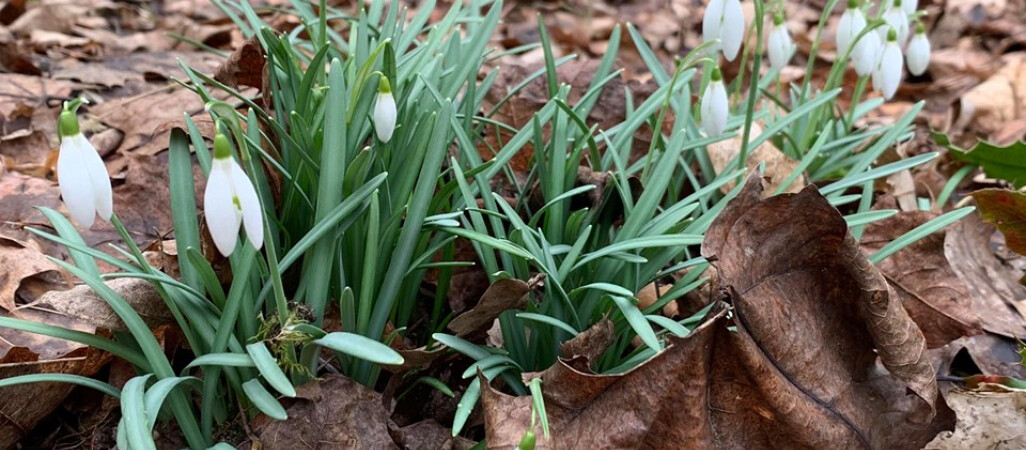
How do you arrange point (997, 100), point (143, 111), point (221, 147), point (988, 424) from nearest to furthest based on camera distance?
point (221, 147) → point (988, 424) → point (143, 111) → point (997, 100)

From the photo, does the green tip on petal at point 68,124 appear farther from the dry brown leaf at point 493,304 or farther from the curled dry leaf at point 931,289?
the curled dry leaf at point 931,289

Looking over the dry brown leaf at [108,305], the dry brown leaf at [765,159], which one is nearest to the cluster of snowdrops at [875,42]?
the dry brown leaf at [765,159]

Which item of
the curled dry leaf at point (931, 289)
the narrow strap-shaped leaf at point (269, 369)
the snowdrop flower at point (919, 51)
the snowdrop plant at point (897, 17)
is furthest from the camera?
the snowdrop flower at point (919, 51)

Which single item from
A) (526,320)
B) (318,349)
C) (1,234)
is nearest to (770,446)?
(526,320)

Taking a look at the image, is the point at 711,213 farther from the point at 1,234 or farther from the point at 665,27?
the point at 665,27

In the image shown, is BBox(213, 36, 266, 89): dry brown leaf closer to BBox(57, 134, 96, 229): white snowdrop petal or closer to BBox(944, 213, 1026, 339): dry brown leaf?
BBox(57, 134, 96, 229): white snowdrop petal

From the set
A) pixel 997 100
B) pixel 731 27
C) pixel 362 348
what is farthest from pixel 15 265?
pixel 997 100

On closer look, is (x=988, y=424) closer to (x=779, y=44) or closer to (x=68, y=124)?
(x=779, y=44)
